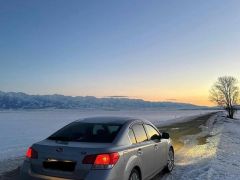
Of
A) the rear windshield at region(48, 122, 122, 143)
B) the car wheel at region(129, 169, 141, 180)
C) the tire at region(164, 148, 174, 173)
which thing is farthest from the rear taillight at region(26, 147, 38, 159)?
the tire at region(164, 148, 174, 173)

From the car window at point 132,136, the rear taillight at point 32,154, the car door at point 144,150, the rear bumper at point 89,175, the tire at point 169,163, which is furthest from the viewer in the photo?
the tire at point 169,163

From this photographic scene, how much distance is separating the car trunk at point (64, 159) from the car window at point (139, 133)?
4.32 ft

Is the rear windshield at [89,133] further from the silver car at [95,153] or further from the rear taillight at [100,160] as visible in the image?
the rear taillight at [100,160]

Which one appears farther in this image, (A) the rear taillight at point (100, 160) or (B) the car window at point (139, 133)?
(B) the car window at point (139, 133)

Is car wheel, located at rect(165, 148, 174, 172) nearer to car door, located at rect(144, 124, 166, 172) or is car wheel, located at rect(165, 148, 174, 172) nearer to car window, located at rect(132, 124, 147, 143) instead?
car door, located at rect(144, 124, 166, 172)

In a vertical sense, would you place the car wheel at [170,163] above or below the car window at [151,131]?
below

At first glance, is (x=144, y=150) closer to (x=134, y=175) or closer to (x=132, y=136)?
(x=132, y=136)

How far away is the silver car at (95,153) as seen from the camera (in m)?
5.68

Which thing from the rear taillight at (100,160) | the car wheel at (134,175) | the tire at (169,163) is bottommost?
the tire at (169,163)

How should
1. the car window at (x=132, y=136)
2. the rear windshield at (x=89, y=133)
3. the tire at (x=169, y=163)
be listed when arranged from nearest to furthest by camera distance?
the rear windshield at (x=89, y=133) → the car window at (x=132, y=136) → the tire at (x=169, y=163)

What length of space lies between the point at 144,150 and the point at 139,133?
1.32 feet

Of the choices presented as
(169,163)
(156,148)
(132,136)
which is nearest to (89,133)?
(132,136)

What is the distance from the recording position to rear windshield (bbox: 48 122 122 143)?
21.0 ft

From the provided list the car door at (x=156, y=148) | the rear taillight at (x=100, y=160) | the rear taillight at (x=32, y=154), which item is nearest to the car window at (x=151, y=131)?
the car door at (x=156, y=148)
